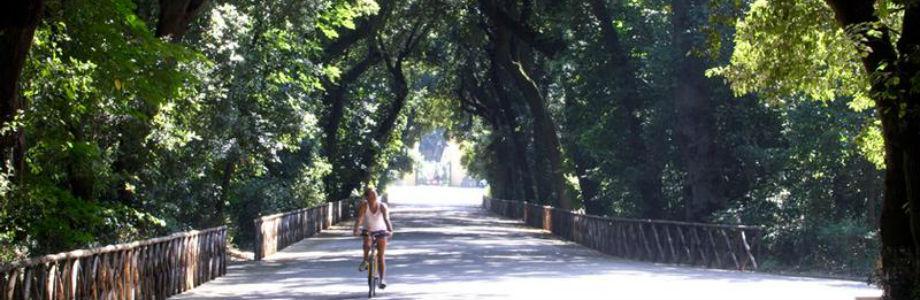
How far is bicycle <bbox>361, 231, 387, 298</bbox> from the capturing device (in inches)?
784

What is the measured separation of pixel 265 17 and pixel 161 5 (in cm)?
1007

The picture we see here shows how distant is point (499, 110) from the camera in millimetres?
65438

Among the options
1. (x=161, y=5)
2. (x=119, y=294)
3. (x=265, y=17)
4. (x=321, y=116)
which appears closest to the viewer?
(x=119, y=294)

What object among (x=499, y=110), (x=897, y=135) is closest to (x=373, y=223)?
(x=897, y=135)

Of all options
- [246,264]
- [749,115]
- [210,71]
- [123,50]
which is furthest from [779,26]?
[749,115]

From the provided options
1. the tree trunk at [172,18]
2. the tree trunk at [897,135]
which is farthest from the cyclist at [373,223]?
the tree trunk at [897,135]

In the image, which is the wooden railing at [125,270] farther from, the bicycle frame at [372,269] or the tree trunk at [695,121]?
the tree trunk at [695,121]

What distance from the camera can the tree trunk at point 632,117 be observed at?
40312 mm

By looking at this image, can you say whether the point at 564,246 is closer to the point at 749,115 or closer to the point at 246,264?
the point at 749,115

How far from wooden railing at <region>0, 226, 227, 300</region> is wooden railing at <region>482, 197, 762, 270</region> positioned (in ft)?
Answer: 37.2

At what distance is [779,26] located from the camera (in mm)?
17688

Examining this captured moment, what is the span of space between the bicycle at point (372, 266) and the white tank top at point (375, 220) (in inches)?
3.8

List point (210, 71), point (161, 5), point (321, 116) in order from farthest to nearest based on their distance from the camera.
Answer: point (321, 116)
point (210, 71)
point (161, 5)

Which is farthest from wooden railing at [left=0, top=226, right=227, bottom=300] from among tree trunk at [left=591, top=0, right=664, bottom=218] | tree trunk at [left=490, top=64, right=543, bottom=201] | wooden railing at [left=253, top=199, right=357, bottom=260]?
tree trunk at [left=490, top=64, right=543, bottom=201]
